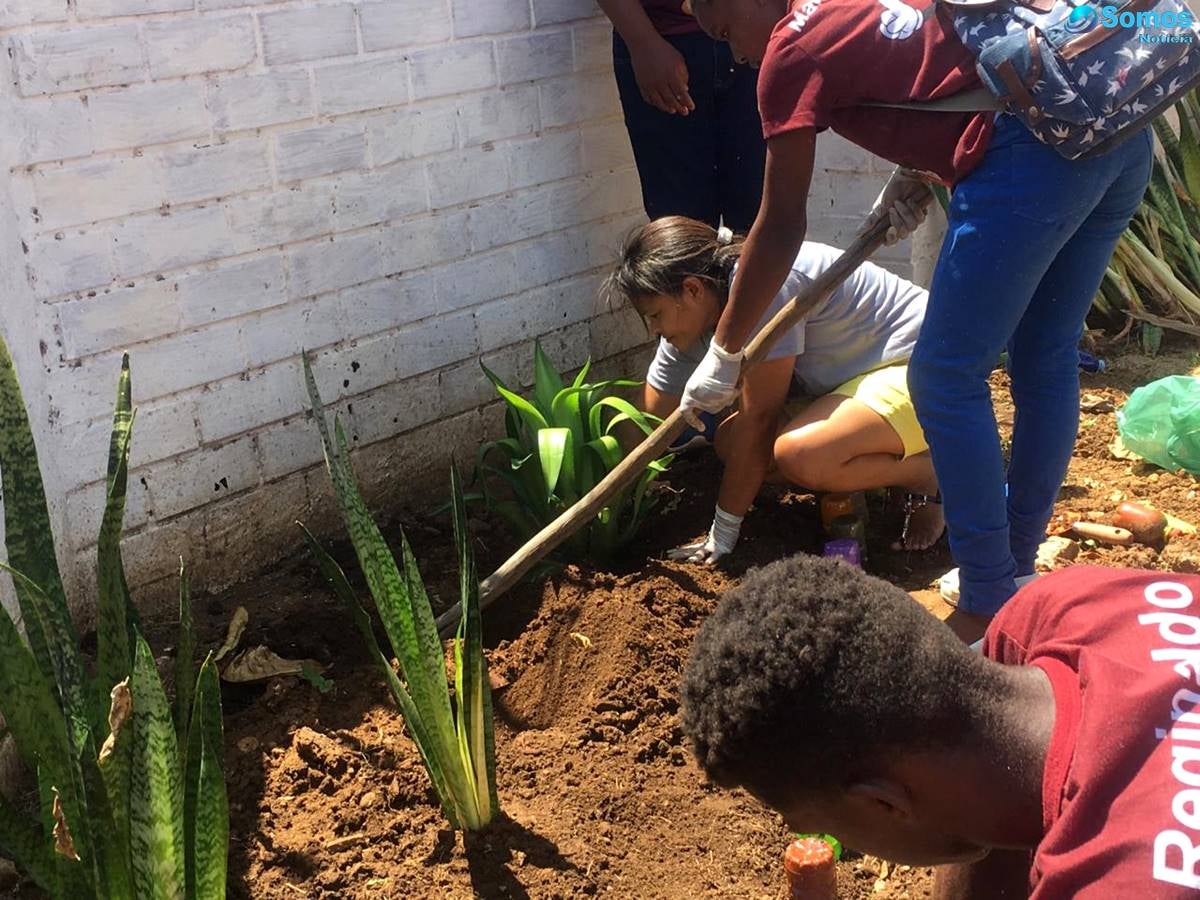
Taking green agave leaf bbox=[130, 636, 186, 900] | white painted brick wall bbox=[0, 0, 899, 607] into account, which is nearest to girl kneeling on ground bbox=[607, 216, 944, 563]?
white painted brick wall bbox=[0, 0, 899, 607]

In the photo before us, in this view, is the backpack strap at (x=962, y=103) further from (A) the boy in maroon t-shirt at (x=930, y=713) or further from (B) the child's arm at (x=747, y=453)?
(A) the boy in maroon t-shirt at (x=930, y=713)

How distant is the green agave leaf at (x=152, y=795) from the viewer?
1845 millimetres

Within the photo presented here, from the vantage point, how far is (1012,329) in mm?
2734

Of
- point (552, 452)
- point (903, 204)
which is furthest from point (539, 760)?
point (903, 204)

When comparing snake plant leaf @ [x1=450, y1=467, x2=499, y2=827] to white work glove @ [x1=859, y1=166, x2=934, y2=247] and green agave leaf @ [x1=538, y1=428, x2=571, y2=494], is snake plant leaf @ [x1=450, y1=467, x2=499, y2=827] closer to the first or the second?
green agave leaf @ [x1=538, y1=428, x2=571, y2=494]

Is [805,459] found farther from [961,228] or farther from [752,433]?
[961,228]

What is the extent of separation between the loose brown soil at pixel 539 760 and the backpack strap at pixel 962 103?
50.8 inches

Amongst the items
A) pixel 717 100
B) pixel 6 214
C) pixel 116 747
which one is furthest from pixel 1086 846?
pixel 717 100

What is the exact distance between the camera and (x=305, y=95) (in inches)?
134

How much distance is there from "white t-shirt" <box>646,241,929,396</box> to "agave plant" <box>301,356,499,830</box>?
4.75 ft

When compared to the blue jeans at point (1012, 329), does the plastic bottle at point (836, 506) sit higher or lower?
lower

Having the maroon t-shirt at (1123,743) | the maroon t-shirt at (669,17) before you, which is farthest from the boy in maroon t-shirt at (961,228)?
the maroon t-shirt at (1123,743)

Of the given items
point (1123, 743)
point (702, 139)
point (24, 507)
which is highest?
point (702, 139)

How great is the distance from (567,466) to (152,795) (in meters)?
1.73
